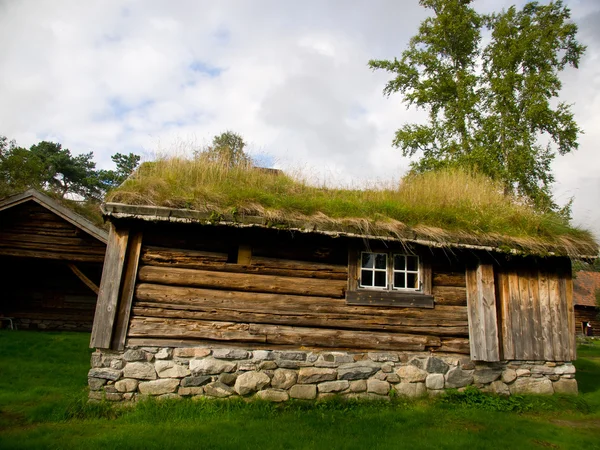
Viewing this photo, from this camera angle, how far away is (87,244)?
40.9 feet

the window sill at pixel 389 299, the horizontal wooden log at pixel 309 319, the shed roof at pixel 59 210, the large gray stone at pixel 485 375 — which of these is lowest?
the large gray stone at pixel 485 375

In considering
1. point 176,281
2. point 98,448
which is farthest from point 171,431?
point 176,281

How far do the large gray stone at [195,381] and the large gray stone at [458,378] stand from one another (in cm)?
397

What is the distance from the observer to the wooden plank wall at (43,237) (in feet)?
40.1

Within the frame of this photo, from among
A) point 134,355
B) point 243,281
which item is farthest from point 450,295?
point 134,355

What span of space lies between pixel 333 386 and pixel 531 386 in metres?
3.59

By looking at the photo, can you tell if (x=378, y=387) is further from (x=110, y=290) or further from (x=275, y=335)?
(x=110, y=290)

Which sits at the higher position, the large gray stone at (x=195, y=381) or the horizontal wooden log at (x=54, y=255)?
the horizontal wooden log at (x=54, y=255)

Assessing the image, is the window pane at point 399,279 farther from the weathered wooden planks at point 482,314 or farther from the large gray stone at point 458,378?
the large gray stone at point 458,378

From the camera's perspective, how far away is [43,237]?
40.5 ft

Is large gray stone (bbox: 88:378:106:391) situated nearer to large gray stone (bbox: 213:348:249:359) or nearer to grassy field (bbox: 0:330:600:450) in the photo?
grassy field (bbox: 0:330:600:450)

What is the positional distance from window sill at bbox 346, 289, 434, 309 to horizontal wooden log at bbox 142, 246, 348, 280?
1.34 ft

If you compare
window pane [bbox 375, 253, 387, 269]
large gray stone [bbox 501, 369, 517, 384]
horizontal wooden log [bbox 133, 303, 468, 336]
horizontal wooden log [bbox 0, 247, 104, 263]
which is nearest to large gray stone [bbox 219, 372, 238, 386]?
horizontal wooden log [bbox 133, 303, 468, 336]

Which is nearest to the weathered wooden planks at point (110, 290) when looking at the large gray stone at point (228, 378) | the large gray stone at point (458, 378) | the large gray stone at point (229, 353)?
the large gray stone at point (229, 353)
